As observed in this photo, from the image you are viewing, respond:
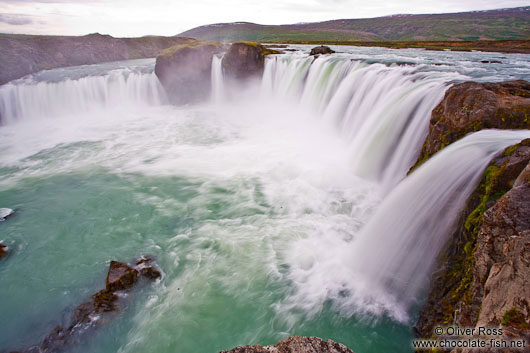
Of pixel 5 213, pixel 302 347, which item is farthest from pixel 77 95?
pixel 302 347

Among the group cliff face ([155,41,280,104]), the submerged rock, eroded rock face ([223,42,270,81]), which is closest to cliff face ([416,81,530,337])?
the submerged rock

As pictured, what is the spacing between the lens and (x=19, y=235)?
8.14 m

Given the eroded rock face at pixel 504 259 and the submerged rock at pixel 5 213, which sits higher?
the eroded rock face at pixel 504 259

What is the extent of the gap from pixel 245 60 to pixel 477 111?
19.9m

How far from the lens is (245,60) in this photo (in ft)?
75.0

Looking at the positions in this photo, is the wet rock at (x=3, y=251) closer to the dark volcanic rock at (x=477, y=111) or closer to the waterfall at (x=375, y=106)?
the waterfall at (x=375, y=106)

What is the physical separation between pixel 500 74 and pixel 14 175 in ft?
71.2

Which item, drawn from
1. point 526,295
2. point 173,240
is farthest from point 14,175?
point 526,295

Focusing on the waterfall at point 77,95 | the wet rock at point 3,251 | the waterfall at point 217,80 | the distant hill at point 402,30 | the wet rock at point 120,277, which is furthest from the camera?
the distant hill at point 402,30

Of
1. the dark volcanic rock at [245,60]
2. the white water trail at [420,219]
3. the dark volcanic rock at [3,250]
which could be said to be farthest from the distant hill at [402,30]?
the dark volcanic rock at [3,250]

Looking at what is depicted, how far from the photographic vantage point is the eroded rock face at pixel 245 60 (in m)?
22.8

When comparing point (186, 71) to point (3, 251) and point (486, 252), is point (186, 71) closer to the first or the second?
point (3, 251)

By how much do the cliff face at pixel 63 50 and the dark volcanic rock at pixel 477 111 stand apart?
42.1 meters

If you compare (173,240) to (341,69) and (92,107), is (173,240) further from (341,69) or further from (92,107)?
(92,107)
